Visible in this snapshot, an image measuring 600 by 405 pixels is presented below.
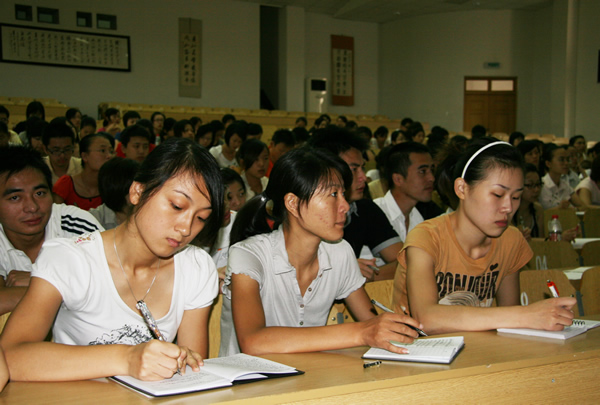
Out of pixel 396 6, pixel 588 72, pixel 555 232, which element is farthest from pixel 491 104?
pixel 555 232

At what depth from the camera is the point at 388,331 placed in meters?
1.37

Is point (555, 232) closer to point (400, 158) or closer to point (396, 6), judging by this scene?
point (400, 158)

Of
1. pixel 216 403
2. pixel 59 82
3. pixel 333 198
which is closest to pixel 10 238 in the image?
pixel 333 198

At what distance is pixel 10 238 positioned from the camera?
84.0 inches

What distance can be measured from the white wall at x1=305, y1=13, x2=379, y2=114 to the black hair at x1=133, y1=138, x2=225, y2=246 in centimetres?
1325

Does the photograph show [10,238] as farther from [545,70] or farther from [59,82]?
[545,70]

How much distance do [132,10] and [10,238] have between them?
11.2m

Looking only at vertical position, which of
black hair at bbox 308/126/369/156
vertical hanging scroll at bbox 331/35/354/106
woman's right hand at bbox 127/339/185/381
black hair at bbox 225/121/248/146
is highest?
vertical hanging scroll at bbox 331/35/354/106

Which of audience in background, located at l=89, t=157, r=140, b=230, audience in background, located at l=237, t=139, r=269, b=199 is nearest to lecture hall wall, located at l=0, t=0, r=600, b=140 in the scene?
audience in background, located at l=237, t=139, r=269, b=199

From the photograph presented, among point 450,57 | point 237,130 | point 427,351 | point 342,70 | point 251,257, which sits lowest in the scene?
point 427,351

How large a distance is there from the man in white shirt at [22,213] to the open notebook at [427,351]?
1286 mm

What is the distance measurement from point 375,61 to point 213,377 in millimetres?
14970

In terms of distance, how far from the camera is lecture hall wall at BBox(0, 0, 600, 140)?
39.3 feet

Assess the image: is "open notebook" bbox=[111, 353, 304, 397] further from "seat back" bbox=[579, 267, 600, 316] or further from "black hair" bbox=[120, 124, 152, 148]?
"black hair" bbox=[120, 124, 152, 148]
